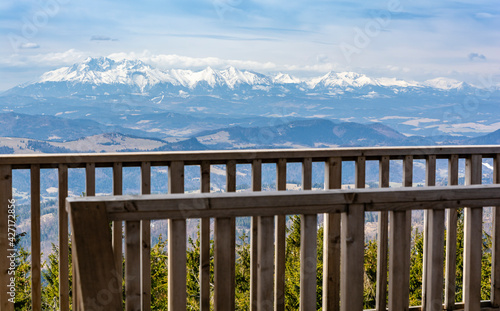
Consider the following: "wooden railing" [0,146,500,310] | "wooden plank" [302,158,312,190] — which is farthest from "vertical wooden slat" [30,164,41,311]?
"wooden plank" [302,158,312,190]

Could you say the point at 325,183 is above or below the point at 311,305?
above

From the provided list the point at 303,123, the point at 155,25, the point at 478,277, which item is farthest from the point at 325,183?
the point at 155,25

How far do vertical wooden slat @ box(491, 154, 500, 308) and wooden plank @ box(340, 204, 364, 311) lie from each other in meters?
1.50

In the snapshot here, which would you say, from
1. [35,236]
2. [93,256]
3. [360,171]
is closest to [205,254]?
[35,236]

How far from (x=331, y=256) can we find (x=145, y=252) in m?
0.99

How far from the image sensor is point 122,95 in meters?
91.0

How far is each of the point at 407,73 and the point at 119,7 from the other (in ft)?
190

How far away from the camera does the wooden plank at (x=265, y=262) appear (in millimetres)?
1480

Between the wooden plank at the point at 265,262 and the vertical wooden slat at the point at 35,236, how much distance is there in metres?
1.63

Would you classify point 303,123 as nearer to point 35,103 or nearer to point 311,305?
point 35,103

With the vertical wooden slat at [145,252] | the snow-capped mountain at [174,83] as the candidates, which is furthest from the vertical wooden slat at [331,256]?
the snow-capped mountain at [174,83]

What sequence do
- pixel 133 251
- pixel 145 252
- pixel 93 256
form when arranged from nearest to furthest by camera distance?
pixel 93 256 → pixel 133 251 → pixel 145 252

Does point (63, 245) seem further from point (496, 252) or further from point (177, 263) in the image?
point (496, 252)

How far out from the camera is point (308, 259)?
1.54 metres
